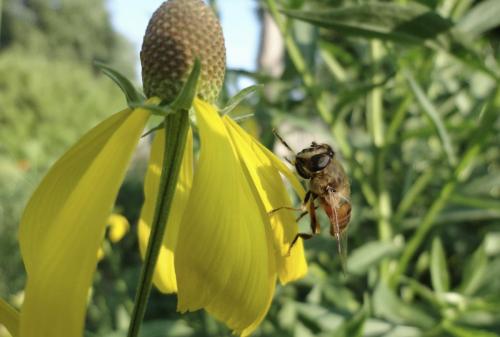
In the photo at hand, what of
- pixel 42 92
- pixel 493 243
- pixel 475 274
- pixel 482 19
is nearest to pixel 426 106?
pixel 482 19

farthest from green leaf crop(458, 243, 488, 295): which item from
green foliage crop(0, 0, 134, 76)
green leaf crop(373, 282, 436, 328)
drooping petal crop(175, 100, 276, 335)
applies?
green foliage crop(0, 0, 134, 76)

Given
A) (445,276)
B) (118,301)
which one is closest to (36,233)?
(445,276)

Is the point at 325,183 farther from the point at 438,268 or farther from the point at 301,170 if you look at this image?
the point at 438,268

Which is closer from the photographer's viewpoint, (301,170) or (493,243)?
(301,170)

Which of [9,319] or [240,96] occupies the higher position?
[240,96]

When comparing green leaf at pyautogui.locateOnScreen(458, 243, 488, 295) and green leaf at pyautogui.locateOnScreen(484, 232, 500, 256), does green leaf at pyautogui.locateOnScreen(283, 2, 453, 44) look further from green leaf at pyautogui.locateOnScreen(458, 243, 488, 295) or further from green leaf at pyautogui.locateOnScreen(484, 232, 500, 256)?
green leaf at pyautogui.locateOnScreen(484, 232, 500, 256)

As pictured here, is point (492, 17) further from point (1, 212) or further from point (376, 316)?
point (1, 212)

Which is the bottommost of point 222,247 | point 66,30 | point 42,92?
point 222,247

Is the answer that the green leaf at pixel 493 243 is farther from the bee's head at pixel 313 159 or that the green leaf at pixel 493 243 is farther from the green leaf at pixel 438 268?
A: the bee's head at pixel 313 159
